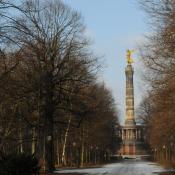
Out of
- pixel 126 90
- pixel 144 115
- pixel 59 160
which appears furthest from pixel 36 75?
pixel 126 90

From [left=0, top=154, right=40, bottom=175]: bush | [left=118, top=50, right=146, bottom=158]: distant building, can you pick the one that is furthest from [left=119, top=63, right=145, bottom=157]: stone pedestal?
[left=0, top=154, right=40, bottom=175]: bush

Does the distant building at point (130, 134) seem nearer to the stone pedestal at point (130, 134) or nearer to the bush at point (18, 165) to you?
the stone pedestal at point (130, 134)

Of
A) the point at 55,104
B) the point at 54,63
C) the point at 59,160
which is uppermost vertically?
the point at 54,63

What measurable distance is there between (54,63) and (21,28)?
78.0 ft

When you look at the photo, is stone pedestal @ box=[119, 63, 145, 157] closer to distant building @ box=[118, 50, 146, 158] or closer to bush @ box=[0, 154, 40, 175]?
distant building @ box=[118, 50, 146, 158]

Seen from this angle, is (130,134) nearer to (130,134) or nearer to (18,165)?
(130,134)

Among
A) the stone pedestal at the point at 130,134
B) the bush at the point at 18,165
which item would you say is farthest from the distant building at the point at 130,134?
the bush at the point at 18,165

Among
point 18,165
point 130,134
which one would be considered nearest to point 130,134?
point 130,134

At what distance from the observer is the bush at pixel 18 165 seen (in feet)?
94.7

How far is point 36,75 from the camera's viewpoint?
45.2 m

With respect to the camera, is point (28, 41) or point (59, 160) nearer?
point (28, 41)

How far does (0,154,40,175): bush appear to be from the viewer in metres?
28.9

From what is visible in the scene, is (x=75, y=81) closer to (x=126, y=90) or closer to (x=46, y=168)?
(x=46, y=168)

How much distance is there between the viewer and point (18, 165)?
29.6 m
